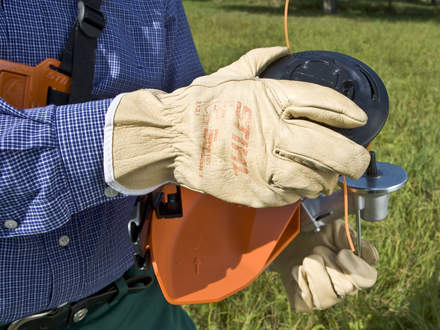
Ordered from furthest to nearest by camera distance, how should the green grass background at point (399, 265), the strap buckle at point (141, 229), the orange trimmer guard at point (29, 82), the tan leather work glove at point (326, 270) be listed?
1. the green grass background at point (399, 265)
2. the tan leather work glove at point (326, 270)
3. the strap buckle at point (141, 229)
4. the orange trimmer guard at point (29, 82)

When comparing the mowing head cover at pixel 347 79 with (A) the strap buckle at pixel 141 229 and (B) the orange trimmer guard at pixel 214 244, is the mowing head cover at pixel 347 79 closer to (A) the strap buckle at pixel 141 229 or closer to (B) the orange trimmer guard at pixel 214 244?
(B) the orange trimmer guard at pixel 214 244

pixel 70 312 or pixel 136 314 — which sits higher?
pixel 70 312

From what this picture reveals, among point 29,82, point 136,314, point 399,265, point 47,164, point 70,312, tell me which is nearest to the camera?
point 47,164

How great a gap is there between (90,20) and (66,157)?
39cm

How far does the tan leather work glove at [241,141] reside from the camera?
30.1 inches

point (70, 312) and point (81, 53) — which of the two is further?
point (70, 312)

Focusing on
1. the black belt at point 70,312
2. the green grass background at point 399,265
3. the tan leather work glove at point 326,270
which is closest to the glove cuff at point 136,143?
the black belt at point 70,312

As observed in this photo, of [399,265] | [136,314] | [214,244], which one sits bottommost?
[399,265]

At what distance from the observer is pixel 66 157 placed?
76 centimetres

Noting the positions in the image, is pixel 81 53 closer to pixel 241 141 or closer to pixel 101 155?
pixel 101 155

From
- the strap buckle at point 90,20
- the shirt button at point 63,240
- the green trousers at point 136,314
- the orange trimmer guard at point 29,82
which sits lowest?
the green trousers at point 136,314

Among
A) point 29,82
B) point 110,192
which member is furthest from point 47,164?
point 29,82

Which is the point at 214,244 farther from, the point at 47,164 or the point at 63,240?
the point at 47,164

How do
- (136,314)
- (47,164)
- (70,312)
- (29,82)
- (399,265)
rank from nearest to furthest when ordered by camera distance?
(47,164) < (29,82) < (70,312) < (136,314) < (399,265)
